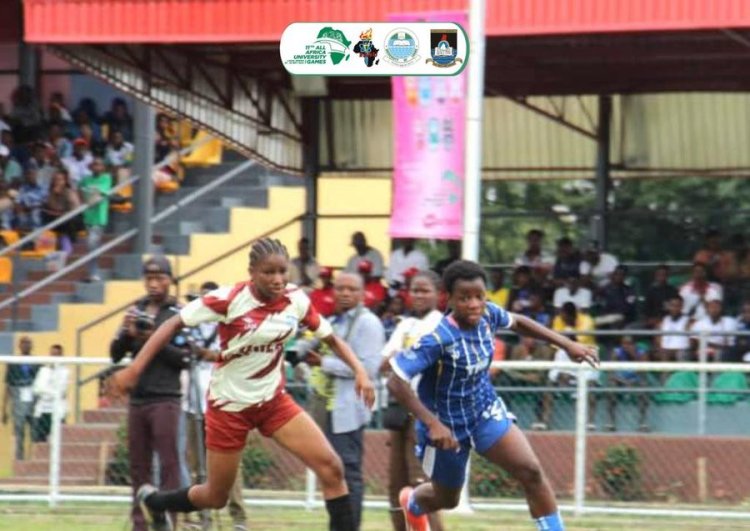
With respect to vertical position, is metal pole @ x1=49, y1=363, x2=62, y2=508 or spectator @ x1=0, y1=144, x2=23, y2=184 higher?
spectator @ x1=0, y1=144, x2=23, y2=184

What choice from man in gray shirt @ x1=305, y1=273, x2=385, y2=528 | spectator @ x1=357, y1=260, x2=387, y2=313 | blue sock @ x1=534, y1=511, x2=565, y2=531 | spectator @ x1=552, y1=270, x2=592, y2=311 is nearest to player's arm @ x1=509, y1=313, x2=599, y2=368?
blue sock @ x1=534, y1=511, x2=565, y2=531

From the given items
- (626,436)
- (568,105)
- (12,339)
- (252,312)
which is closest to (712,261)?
(568,105)

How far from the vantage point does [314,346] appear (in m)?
12.2

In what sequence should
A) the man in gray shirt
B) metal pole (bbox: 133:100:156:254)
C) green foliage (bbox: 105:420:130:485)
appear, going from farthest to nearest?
metal pole (bbox: 133:100:156:254), green foliage (bbox: 105:420:130:485), the man in gray shirt

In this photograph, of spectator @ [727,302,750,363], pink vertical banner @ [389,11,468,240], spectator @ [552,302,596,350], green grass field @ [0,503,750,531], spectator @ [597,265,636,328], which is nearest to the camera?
green grass field @ [0,503,750,531]

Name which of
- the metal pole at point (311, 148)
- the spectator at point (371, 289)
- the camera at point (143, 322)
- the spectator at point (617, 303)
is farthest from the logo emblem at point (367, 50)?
the metal pole at point (311, 148)

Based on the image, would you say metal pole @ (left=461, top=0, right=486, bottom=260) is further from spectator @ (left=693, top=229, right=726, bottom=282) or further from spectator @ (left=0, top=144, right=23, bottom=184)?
spectator @ (left=0, top=144, right=23, bottom=184)

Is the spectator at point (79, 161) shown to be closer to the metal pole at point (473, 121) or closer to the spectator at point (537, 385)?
the metal pole at point (473, 121)

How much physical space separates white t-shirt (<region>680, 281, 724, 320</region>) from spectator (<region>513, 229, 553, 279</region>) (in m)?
2.00

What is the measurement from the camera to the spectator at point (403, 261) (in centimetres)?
2141

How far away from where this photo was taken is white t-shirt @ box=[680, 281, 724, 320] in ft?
64.1

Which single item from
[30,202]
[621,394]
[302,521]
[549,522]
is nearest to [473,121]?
[621,394]

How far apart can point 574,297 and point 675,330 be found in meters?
1.91

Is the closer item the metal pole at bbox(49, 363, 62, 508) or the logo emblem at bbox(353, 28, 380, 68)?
the logo emblem at bbox(353, 28, 380, 68)
